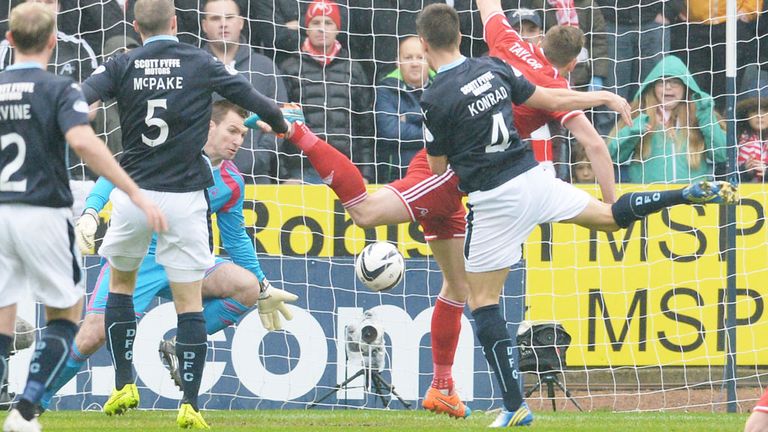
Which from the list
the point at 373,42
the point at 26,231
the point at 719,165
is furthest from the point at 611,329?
the point at 26,231

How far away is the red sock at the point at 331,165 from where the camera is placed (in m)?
7.37

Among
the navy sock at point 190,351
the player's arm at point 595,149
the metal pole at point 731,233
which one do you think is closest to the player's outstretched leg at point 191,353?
the navy sock at point 190,351

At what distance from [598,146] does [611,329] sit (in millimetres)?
2684

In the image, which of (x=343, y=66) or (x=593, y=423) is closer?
(x=593, y=423)

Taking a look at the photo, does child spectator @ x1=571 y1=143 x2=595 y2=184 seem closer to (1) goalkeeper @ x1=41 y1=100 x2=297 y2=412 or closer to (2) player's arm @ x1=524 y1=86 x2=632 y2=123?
(1) goalkeeper @ x1=41 y1=100 x2=297 y2=412

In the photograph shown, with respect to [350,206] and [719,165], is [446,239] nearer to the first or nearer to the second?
[350,206]

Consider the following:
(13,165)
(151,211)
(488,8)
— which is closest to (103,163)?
(151,211)

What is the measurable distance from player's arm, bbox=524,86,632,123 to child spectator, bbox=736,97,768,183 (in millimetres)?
4103

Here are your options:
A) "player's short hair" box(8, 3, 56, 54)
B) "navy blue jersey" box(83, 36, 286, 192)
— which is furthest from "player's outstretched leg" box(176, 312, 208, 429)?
"player's short hair" box(8, 3, 56, 54)

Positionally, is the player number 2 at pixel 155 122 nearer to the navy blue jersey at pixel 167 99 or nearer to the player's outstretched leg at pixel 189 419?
the navy blue jersey at pixel 167 99

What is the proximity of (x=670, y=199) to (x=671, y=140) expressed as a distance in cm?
400

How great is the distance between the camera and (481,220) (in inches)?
279

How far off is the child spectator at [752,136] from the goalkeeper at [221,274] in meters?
4.67

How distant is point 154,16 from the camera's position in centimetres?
681
